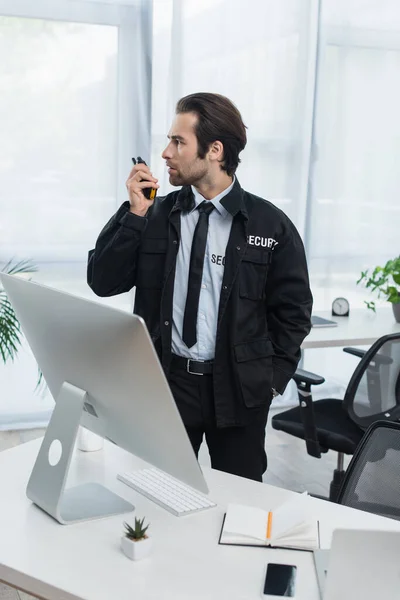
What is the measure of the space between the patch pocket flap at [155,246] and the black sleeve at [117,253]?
0.11 feet

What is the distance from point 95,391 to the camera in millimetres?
1805

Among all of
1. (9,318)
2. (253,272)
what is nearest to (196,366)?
(253,272)

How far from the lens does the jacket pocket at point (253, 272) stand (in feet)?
8.36

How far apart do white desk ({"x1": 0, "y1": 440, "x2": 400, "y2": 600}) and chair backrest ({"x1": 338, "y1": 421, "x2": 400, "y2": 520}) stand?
0.13 metres

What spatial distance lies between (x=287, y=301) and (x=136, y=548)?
1.14m

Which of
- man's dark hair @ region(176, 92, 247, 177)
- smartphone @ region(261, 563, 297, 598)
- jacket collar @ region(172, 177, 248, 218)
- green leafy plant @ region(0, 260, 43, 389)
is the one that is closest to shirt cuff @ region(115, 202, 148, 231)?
jacket collar @ region(172, 177, 248, 218)

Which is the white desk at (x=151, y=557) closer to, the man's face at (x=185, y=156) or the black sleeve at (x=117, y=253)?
the black sleeve at (x=117, y=253)

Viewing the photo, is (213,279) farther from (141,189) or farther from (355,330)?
(355,330)

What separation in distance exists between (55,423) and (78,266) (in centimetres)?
283

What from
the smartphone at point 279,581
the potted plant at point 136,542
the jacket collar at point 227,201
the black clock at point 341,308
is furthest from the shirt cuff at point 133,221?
the black clock at point 341,308

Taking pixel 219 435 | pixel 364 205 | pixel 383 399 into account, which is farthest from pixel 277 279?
pixel 364 205

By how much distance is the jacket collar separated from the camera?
2559 millimetres

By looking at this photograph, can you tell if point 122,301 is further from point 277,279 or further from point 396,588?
point 396,588

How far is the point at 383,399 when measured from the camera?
3.23m
